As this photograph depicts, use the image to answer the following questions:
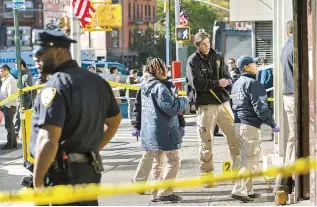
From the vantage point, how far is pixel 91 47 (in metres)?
81.8

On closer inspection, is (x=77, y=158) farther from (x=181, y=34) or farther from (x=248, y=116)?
(x=181, y=34)

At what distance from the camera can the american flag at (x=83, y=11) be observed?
16484 millimetres

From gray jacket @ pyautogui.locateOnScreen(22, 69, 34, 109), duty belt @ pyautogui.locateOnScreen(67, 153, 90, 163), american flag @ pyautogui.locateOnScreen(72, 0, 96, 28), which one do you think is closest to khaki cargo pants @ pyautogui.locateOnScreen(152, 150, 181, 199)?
duty belt @ pyautogui.locateOnScreen(67, 153, 90, 163)

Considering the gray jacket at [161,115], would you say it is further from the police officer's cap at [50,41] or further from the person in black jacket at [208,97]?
the police officer's cap at [50,41]

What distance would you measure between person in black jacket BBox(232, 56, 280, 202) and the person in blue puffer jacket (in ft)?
2.02

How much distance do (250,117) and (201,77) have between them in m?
1.14

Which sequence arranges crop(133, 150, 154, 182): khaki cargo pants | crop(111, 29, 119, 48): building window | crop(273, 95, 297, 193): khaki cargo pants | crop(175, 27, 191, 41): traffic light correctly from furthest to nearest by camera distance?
crop(111, 29, 119, 48): building window → crop(175, 27, 191, 41): traffic light → crop(133, 150, 154, 182): khaki cargo pants → crop(273, 95, 297, 193): khaki cargo pants

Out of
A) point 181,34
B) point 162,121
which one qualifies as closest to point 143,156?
point 162,121

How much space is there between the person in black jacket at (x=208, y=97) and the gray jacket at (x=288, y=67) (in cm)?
98

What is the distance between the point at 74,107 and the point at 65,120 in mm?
106

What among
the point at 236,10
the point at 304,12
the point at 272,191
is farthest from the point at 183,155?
the point at 236,10

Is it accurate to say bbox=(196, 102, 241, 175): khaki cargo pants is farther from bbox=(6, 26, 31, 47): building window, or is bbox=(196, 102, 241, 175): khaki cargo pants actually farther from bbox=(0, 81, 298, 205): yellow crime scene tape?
bbox=(6, 26, 31, 47): building window

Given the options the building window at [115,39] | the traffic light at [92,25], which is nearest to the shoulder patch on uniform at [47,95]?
the traffic light at [92,25]

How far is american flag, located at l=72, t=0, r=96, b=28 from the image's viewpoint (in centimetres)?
1648
